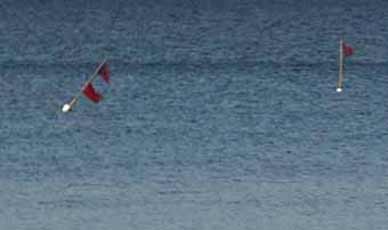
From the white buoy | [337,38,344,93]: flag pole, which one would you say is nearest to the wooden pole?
[337,38,344,93]: flag pole

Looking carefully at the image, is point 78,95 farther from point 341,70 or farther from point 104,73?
point 341,70

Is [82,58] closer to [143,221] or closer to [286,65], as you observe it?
[286,65]

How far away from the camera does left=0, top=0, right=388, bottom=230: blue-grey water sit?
2.98m

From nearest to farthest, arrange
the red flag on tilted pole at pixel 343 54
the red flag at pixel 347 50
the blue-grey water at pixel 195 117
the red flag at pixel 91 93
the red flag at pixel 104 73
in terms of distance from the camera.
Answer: the blue-grey water at pixel 195 117 < the red flag at pixel 91 93 < the red flag at pixel 104 73 < the red flag on tilted pole at pixel 343 54 < the red flag at pixel 347 50

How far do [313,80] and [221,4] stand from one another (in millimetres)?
1012

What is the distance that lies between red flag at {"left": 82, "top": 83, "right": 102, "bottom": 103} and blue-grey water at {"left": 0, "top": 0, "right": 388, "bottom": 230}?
4 cm

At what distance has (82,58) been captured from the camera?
429cm

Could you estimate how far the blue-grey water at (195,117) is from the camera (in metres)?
2.98

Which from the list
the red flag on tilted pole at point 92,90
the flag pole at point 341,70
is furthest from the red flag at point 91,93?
the flag pole at point 341,70

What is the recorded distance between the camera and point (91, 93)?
376cm

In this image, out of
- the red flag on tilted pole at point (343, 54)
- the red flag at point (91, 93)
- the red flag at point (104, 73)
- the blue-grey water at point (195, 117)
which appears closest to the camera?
the blue-grey water at point (195, 117)

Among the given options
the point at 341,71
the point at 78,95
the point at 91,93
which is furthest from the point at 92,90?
the point at 341,71

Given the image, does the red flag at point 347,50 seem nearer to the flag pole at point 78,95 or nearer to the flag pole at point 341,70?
the flag pole at point 341,70

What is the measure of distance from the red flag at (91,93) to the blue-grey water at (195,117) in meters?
0.04
